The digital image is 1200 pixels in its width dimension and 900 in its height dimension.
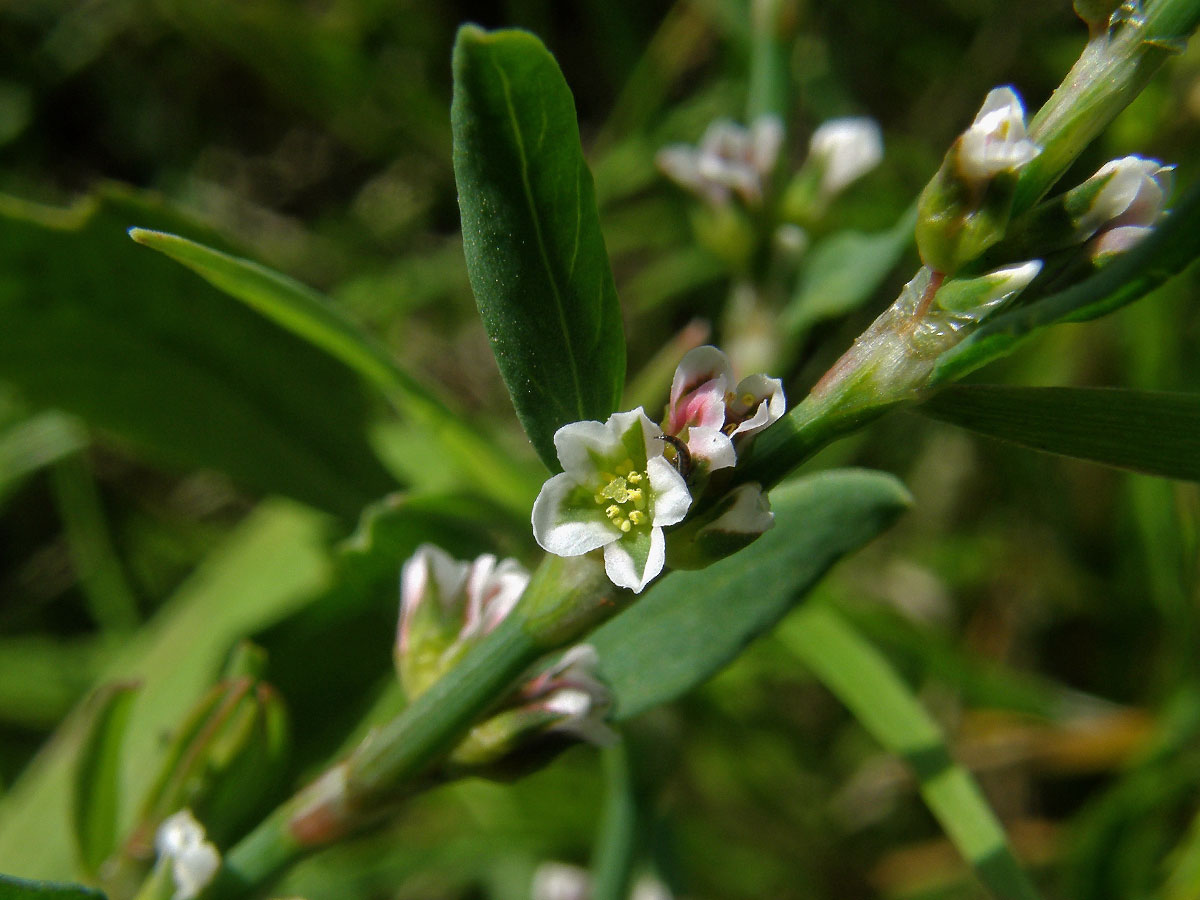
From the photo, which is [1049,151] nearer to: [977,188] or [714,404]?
[977,188]

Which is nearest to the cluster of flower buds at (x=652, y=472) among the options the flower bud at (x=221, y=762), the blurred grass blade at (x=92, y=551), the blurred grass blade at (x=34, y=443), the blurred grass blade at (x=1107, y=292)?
the blurred grass blade at (x=1107, y=292)

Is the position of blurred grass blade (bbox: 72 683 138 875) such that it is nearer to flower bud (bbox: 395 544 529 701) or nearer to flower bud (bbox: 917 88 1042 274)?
flower bud (bbox: 395 544 529 701)

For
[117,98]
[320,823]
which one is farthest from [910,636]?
[117,98]

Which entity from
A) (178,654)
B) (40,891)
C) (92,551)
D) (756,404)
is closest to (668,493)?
(756,404)

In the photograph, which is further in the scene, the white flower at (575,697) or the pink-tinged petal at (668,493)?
the white flower at (575,697)

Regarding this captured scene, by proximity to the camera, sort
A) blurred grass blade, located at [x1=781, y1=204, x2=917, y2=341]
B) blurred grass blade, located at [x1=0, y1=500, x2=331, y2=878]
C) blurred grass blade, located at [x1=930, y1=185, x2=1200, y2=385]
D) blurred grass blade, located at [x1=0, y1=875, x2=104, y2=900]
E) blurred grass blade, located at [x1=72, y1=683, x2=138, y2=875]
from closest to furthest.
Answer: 1. blurred grass blade, located at [x1=930, y1=185, x2=1200, y2=385]
2. blurred grass blade, located at [x1=0, y1=875, x2=104, y2=900]
3. blurred grass blade, located at [x1=72, y1=683, x2=138, y2=875]
4. blurred grass blade, located at [x1=781, y1=204, x2=917, y2=341]
5. blurred grass blade, located at [x1=0, y1=500, x2=331, y2=878]

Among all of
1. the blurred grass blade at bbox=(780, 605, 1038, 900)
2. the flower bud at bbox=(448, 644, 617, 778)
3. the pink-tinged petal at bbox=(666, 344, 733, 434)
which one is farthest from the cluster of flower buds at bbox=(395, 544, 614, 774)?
the blurred grass blade at bbox=(780, 605, 1038, 900)

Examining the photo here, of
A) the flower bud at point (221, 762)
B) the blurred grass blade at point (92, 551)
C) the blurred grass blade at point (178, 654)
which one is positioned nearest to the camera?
the flower bud at point (221, 762)

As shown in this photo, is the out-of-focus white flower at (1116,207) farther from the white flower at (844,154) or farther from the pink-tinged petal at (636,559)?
the white flower at (844,154)
